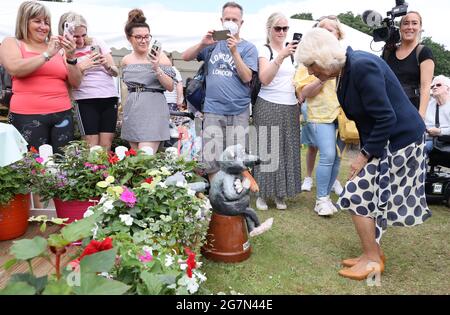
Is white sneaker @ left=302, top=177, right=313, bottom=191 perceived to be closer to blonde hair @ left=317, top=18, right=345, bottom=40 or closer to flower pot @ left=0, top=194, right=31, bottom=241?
blonde hair @ left=317, top=18, right=345, bottom=40

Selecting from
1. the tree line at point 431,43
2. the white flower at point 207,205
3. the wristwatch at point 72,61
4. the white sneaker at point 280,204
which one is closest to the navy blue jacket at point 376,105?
the white flower at point 207,205

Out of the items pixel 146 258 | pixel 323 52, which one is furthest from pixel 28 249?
pixel 323 52

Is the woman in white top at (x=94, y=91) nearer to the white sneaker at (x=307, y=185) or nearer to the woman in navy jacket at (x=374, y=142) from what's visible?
the woman in navy jacket at (x=374, y=142)

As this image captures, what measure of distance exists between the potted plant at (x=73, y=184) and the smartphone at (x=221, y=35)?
1.34m

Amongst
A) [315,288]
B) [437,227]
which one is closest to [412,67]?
[437,227]

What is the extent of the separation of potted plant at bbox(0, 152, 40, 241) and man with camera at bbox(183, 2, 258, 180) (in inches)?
56.4

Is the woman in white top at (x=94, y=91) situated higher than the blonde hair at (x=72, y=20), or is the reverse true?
the blonde hair at (x=72, y=20)

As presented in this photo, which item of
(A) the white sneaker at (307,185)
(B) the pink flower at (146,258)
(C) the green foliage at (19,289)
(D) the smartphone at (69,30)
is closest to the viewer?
(C) the green foliage at (19,289)

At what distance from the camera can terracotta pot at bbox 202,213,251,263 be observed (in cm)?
254

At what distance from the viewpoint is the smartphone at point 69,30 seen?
3.02 meters

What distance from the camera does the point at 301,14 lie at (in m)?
33.4

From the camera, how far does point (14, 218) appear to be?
256 cm

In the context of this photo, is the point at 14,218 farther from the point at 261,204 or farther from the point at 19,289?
the point at 261,204

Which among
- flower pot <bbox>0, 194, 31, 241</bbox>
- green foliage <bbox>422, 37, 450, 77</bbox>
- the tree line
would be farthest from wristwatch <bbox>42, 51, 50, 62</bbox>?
Result: green foliage <bbox>422, 37, 450, 77</bbox>
